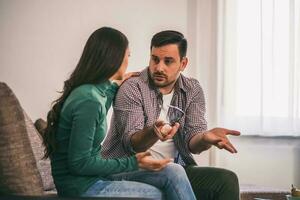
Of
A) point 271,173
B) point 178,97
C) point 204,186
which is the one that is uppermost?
point 178,97

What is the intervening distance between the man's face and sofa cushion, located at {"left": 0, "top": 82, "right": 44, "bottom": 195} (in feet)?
2.55

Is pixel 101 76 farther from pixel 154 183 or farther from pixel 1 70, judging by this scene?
pixel 1 70

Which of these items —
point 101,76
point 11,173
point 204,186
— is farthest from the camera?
point 204,186

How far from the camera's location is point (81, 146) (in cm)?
143

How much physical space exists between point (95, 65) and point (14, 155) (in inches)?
16.2

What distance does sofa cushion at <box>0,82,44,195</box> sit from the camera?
1392 mm

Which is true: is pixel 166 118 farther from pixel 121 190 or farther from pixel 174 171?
pixel 121 190

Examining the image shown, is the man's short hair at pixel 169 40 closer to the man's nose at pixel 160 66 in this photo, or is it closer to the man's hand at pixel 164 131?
the man's nose at pixel 160 66

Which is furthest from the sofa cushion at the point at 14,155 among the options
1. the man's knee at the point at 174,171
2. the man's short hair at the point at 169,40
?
the man's short hair at the point at 169,40

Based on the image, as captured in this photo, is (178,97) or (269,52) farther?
(269,52)

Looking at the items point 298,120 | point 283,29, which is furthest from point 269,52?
point 298,120

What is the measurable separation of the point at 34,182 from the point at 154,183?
0.41m

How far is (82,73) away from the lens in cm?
160

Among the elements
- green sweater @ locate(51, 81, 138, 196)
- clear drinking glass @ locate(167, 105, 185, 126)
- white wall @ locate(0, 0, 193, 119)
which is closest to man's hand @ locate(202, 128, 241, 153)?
clear drinking glass @ locate(167, 105, 185, 126)
